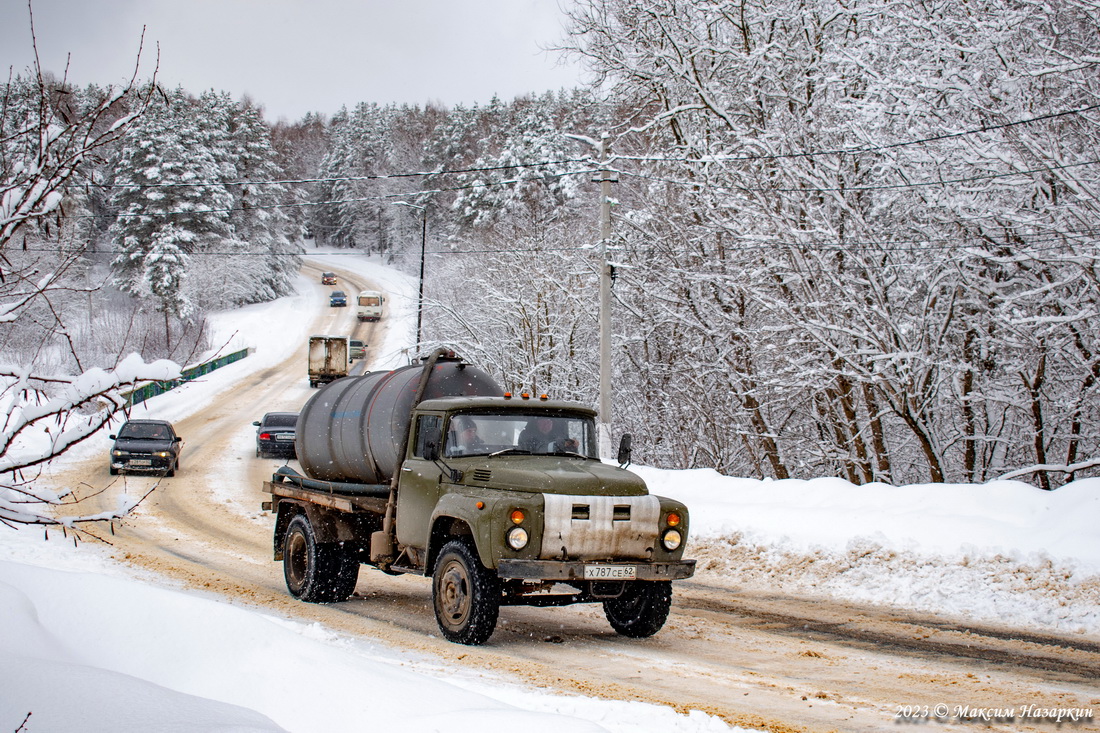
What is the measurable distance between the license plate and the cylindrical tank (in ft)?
8.80

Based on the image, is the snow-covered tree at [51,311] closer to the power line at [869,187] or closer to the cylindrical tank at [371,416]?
the cylindrical tank at [371,416]

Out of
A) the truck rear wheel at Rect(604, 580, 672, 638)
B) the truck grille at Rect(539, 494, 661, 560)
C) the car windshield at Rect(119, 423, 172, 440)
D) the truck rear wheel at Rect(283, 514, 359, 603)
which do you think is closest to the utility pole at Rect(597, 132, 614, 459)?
the truck rear wheel at Rect(283, 514, 359, 603)

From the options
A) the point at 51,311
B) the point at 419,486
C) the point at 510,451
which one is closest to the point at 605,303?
the point at 510,451

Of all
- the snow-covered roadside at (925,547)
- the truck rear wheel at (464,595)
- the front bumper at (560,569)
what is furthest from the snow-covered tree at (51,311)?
the snow-covered roadside at (925,547)

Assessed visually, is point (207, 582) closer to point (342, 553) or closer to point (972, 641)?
point (342, 553)

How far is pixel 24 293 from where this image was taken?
14.1 feet

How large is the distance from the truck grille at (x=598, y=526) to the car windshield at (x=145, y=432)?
20310 millimetres

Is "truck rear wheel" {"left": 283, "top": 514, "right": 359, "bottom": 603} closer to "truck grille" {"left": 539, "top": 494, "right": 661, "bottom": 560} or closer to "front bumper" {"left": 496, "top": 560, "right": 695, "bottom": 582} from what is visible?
"front bumper" {"left": 496, "top": 560, "right": 695, "bottom": 582}

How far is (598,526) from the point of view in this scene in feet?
Answer: 26.4

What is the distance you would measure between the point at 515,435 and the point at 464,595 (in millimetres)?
1715

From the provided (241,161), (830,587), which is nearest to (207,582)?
(830,587)

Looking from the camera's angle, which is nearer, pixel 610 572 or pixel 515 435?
pixel 610 572

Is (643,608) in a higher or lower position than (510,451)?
lower

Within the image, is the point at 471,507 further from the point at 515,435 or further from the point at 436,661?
the point at 436,661
